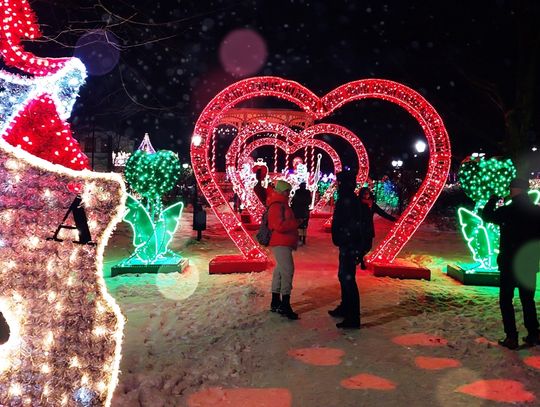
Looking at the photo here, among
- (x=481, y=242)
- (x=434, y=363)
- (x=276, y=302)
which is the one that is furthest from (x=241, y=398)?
(x=481, y=242)

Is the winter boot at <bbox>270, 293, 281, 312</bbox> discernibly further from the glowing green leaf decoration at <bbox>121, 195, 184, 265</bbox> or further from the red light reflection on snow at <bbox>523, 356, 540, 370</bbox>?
the glowing green leaf decoration at <bbox>121, 195, 184, 265</bbox>

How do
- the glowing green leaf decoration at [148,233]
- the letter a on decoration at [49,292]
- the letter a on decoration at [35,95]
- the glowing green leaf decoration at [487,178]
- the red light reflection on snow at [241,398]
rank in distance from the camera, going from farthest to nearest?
the glowing green leaf decoration at [148,233] → the glowing green leaf decoration at [487,178] → the letter a on decoration at [35,95] → the red light reflection on snow at [241,398] → the letter a on decoration at [49,292]

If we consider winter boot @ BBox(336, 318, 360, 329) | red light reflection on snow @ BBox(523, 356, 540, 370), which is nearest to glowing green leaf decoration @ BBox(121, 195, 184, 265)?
winter boot @ BBox(336, 318, 360, 329)

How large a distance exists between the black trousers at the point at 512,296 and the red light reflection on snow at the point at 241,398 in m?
2.76

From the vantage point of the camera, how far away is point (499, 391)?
14.8ft

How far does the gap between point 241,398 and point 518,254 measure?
3.40 m

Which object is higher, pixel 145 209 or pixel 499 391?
pixel 145 209

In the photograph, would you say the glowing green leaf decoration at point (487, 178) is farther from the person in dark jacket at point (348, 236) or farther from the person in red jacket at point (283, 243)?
the person in red jacket at point (283, 243)

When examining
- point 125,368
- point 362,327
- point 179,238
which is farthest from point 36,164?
point 179,238

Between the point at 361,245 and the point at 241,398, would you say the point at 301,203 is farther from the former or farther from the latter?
the point at 241,398

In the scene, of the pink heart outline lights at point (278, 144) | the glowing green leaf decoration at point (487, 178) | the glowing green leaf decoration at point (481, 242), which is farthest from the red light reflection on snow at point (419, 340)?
the pink heart outline lights at point (278, 144)

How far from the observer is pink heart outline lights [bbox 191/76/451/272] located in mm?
9289

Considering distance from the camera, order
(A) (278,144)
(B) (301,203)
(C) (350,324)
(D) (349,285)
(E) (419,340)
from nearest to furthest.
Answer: (E) (419,340) < (C) (350,324) < (D) (349,285) < (B) (301,203) < (A) (278,144)

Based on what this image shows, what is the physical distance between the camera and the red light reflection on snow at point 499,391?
14.3 feet
